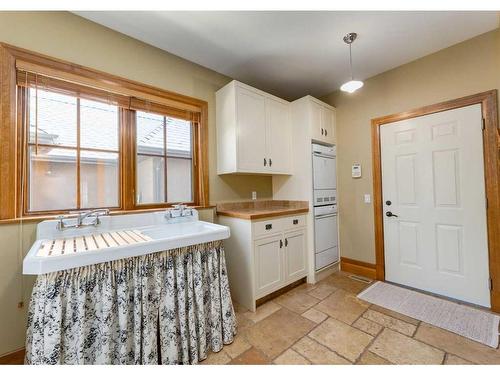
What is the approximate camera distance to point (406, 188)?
245 centimetres

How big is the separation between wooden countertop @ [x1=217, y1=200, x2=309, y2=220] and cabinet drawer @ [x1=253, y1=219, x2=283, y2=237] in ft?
0.21

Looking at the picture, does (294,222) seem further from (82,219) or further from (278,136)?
(82,219)

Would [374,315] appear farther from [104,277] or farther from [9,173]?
[9,173]

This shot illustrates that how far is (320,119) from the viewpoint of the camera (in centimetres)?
279

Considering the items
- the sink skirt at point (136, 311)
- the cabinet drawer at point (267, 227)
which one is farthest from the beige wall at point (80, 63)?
the cabinet drawer at point (267, 227)

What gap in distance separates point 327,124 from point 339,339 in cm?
241

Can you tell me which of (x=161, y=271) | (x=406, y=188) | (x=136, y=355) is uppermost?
(x=406, y=188)

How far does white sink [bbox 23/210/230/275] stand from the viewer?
105cm

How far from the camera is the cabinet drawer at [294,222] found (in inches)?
94.0

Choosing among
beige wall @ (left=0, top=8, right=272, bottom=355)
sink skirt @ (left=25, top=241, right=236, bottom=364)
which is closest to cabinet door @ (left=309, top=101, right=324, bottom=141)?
beige wall @ (left=0, top=8, right=272, bottom=355)

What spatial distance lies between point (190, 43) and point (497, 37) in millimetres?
2809

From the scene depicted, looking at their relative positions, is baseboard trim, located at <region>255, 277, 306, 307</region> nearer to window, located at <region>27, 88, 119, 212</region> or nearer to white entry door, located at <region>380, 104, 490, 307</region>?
white entry door, located at <region>380, 104, 490, 307</region>

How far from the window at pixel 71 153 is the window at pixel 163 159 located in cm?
21
